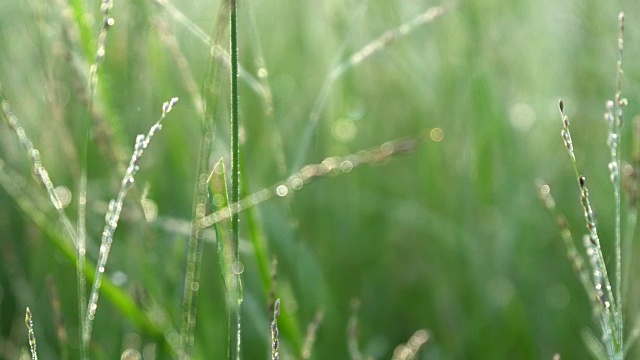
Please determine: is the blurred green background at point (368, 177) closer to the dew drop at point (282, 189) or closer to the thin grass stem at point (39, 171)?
the dew drop at point (282, 189)

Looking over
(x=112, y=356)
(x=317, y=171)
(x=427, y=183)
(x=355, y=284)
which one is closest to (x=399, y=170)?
(x=427, y=183)

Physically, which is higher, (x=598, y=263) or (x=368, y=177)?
(x=368, y=177)

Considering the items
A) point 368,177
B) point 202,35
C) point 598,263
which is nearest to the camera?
point 598,263

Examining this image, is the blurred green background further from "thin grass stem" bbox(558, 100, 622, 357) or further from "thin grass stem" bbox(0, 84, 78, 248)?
"thin grass stem" bbox(558, 100, 622, 357)

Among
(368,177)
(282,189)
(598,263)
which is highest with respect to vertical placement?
(368,177)

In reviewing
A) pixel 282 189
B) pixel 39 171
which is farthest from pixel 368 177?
pixel 39 171

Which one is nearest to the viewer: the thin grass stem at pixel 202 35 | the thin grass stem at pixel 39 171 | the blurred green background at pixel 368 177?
the thin grass stem at pixel 39 171

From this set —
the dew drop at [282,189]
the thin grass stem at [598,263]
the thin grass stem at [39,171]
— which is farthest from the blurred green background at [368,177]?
the thin grass stem at [598,263]

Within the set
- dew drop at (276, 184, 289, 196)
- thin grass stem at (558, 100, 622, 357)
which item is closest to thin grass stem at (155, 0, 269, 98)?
dew drop at (276, 184, 289, 196)

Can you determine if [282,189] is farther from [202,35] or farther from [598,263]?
[598,263]
